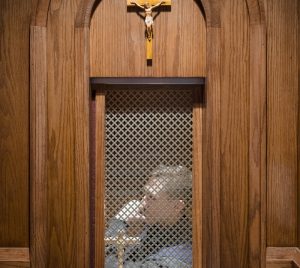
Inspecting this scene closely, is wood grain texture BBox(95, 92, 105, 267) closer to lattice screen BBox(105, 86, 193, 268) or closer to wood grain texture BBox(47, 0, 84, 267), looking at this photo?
lattice screen BBox(105, 86, 193, 268)

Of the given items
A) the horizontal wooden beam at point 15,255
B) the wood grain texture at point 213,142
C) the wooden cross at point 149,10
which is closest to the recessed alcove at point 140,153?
the wood grain texture at point 213,142

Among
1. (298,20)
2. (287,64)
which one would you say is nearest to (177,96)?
(287,64)

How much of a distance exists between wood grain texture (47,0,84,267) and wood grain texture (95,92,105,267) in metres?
0.17

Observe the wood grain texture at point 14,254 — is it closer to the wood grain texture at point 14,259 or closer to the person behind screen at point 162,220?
the wood grain texture at point 14,259

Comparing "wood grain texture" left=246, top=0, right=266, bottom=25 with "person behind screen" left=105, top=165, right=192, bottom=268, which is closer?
"wood grain texture" left=246, top=0, right=266, bottom=25

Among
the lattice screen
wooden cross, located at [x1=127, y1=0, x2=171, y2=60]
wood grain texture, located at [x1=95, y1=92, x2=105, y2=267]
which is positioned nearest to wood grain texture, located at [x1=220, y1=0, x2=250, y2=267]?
the lattice screen

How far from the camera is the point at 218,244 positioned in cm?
242

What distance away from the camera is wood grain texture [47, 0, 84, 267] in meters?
2.42

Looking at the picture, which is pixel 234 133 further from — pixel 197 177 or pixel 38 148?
pixel 38 148

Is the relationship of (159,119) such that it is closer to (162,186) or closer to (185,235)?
(162,186)

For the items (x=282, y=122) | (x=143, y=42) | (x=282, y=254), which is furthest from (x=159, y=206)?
(x=143, y=42)

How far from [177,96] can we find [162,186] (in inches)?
23.4

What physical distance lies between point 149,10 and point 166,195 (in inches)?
46.0

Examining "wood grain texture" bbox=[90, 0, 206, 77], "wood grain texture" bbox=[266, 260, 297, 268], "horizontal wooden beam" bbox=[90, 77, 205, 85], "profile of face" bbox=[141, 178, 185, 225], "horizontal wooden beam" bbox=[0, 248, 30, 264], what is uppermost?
"wood grain texture" bbox=[90, 0, 206, 77]
